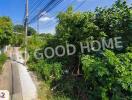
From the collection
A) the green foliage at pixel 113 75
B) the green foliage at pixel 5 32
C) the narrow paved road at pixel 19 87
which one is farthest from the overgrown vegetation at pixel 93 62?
the green foliage at pixel 5 32

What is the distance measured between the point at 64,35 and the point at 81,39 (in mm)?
1671

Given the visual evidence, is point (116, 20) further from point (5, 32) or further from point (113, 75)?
point (5, 32)

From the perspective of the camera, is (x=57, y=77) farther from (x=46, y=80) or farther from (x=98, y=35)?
(x=98, y=35)

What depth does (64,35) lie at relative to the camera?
14.8 metres

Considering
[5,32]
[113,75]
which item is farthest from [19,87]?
[5,32]

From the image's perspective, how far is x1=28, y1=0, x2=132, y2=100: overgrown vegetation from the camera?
903 centimetres

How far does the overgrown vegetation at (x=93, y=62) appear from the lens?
9031 mm

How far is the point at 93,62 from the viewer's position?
392 inches

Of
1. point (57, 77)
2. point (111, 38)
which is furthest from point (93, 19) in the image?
point (57, 77)

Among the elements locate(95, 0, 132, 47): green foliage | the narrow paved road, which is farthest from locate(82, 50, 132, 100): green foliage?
the narrow paved road

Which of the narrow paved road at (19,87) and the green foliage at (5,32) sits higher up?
the green foliage at (5,32)

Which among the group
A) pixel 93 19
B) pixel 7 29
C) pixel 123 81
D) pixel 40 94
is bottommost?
pixel 40 94

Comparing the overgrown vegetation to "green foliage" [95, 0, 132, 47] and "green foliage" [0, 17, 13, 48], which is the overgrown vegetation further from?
"green foliage" [0, 17, 13, 48]

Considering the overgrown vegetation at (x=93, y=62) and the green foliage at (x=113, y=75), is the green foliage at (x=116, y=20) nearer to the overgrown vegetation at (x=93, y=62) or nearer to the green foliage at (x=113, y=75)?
the overgrown vegetation at (x=93, y=62)
